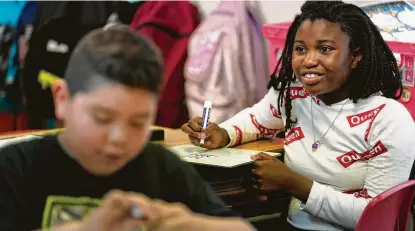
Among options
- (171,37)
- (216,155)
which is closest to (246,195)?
(216,155)

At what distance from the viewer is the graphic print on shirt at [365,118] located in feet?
5.47

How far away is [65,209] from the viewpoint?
3.28 ft

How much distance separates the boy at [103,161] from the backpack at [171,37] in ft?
6.25

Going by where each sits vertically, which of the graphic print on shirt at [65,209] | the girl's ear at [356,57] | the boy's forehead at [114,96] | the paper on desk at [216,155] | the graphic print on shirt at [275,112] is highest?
the boy's forehead at [114,96]

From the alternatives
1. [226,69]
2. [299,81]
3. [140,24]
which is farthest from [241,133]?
[140,24]

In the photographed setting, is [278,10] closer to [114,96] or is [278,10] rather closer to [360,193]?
[360,193]

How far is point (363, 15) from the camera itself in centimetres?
178

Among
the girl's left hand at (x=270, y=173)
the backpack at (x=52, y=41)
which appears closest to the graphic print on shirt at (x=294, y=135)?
the girl's left hand at (x=270, y=173)

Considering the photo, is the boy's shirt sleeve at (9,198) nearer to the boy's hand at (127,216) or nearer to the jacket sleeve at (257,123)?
the boy's hand at (127,216)

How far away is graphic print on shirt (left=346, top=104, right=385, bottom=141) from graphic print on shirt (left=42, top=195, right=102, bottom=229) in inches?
34.2

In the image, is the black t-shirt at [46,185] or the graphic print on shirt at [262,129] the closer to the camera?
the black t-shirt at [46,185]

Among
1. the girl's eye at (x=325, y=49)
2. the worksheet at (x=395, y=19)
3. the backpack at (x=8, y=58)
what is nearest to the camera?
the girl's eye at (x=325, y=49)

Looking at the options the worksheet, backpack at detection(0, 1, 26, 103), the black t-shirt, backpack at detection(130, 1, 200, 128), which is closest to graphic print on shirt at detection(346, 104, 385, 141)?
the worksheet

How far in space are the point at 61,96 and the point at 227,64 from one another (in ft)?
6.28
